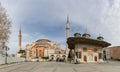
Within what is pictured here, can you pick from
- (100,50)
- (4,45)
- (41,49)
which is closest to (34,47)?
(41,49)

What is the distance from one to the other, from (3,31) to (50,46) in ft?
219

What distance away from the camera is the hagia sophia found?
51.8 meters

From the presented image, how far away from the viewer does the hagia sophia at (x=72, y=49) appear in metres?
51.8

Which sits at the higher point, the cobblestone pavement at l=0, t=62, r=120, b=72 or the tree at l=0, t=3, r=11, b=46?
the tree at l=0, t=3, r=11, b=46

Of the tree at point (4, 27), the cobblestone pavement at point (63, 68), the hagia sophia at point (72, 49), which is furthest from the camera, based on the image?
the hagia sophia at point (72, 49)

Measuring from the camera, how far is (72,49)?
75.9 m

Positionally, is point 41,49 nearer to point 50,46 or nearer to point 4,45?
point 50,46

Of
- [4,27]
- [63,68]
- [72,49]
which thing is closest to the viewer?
[63,68]

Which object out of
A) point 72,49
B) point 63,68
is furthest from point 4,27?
point 72,49

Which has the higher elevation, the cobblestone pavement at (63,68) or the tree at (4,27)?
the tree at (4,27)

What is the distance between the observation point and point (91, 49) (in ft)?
180

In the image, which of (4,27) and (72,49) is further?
(72,49)

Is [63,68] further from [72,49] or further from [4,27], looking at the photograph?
[72,49]

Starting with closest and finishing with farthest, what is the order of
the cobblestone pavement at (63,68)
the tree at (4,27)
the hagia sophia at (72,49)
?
the cobblestone pavement at (63,68) → the tree at (4,27) → the hagia sophia at (72,49)
